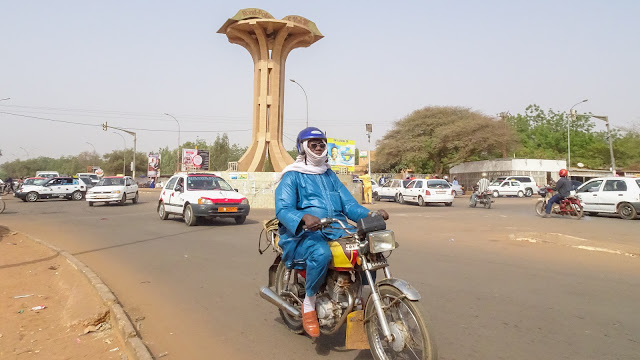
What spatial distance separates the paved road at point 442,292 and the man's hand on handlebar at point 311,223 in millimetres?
1130

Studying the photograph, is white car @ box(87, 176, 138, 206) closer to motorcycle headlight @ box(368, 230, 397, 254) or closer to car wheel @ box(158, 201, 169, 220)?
car wheel @ box(158, 201, 169, 220)

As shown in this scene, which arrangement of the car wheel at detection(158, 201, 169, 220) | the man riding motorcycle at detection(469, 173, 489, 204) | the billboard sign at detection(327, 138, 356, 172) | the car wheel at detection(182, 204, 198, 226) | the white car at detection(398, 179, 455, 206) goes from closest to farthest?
the car wheel at detection(182, 204, 198, 226) → the car wheel at detection(158, 201, 169, 220) → the man riding motorcycle at detection(469, 173, 489, 204) → the white car at detection(398, 179, 455, 206) → the billboard sign at detection(327, 138, 356, 172)

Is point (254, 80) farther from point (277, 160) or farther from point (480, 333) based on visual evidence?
point (480, 333)

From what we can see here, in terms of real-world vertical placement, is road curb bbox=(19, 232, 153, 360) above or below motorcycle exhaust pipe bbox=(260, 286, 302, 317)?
below

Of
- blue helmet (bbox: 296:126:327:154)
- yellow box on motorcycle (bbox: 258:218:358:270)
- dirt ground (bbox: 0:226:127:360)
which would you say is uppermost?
blue helmet (bbox: 296:126:327:154)

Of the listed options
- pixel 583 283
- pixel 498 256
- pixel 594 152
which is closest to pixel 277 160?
pixel 498 256

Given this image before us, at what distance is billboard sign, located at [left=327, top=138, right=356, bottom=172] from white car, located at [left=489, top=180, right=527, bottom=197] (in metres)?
12.4

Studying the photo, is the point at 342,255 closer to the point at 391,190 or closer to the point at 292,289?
the point at 292,289

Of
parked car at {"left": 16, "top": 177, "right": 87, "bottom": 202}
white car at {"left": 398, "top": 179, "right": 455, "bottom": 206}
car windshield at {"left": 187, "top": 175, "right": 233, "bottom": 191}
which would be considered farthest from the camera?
parked car at {"left": 16, "top": 177, "right": 87, "bottom": 202}

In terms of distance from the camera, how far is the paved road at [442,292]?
3941 millimetres

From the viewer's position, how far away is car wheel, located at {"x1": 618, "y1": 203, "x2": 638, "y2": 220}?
1616 cm

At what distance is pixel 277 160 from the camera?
3198cm

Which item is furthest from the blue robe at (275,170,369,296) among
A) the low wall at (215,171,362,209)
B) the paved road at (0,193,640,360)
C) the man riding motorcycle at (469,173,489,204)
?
the man riding motorcycle at (469,173,489,204)

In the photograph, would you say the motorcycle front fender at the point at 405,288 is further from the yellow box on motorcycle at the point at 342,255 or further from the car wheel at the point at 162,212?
the car wheel at the point at 162,212
